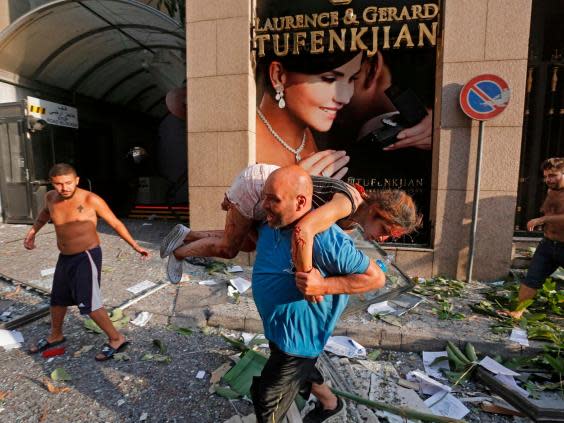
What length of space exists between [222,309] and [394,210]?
9.20ft

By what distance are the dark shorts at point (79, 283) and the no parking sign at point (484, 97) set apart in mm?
5255

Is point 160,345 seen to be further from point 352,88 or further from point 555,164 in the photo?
point 352,88

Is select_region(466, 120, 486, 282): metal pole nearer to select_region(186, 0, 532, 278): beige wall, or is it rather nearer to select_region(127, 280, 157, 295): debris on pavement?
select_region(186, 0, 532, 278): beige wall

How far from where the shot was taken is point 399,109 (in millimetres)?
5734

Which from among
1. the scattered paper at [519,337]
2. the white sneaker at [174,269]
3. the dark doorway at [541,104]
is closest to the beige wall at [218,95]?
the white sneaker at [174,269]

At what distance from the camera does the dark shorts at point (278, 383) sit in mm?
2047

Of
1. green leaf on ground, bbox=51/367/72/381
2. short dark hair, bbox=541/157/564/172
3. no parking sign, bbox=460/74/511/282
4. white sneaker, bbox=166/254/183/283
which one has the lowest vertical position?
green leaf on ground, bbox=51/367/72/381

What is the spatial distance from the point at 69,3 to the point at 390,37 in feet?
23.4

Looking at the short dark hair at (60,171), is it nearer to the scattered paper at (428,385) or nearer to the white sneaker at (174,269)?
the white sneaker at (174,269)

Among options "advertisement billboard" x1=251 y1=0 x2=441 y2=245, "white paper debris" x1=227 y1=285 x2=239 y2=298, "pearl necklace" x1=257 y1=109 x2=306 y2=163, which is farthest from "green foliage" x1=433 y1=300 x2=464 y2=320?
"pearl necklace" x1=257 y1=109 x2=306 y2=163

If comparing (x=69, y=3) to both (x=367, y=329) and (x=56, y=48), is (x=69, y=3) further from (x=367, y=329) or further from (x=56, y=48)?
(x=367, y=329)

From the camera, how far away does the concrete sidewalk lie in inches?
145

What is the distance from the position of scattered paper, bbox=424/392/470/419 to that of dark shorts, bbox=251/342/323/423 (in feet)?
4.41

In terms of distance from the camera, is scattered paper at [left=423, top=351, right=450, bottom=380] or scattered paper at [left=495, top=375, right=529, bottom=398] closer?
scattered paper at [left=495, top=375, right=529, bottom=398]
